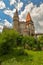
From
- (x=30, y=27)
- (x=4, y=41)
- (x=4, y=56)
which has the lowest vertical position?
(x=4, y=56)

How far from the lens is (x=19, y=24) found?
166000mm

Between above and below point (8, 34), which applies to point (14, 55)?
below

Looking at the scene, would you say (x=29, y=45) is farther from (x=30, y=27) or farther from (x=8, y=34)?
(x=30, y=27)

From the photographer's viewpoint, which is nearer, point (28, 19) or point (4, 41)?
point (4, 41)

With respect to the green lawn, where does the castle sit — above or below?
above

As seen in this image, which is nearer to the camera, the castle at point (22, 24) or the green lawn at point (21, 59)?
the green lawn at point (21, 59)

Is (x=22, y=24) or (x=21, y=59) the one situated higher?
(x=22, y=24)

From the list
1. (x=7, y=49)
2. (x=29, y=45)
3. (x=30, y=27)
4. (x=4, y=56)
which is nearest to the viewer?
(x=4, y=56)

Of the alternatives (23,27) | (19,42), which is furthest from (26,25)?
(19,42)

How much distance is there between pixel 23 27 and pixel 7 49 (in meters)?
98.8

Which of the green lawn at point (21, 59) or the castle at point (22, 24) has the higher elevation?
the castle at point (22, 24)

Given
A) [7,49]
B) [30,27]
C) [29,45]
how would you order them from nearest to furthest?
[7,49] → [29,45] → [30,27]

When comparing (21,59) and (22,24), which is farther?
(22,24)

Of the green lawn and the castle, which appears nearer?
the green lawn
